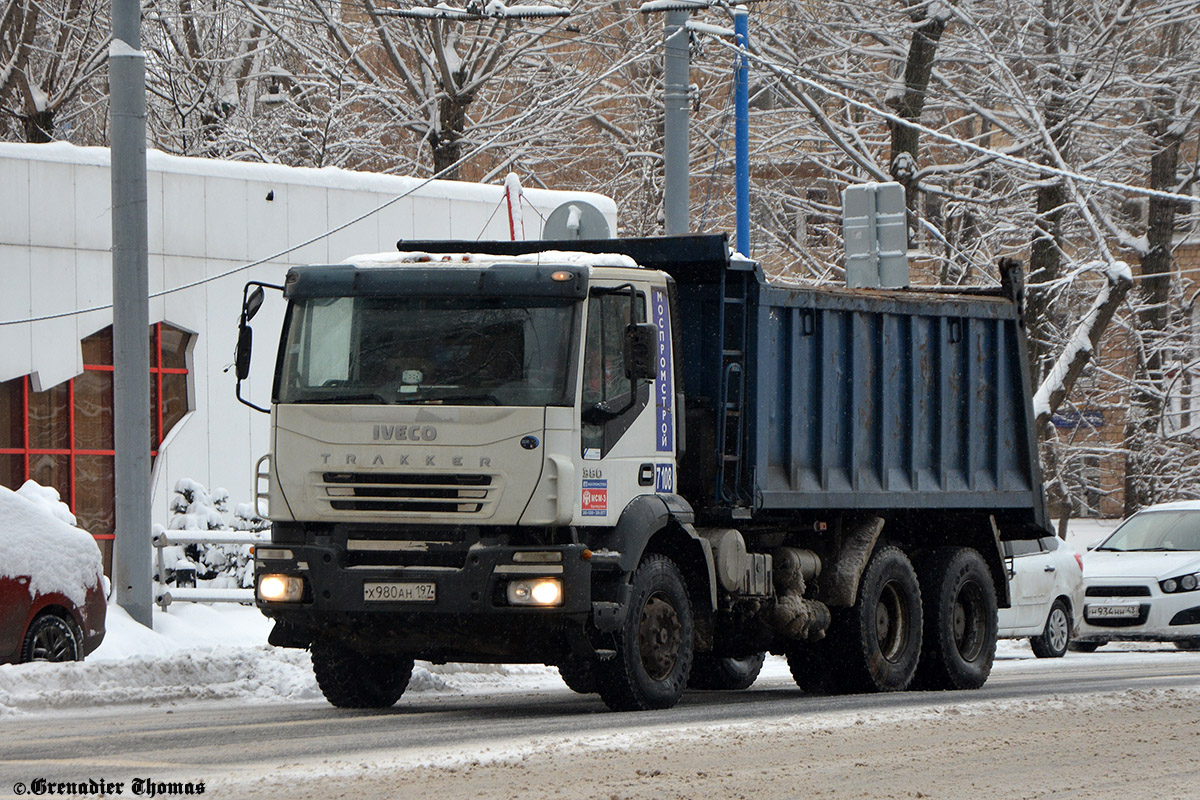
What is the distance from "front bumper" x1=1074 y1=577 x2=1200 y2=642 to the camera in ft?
66.5

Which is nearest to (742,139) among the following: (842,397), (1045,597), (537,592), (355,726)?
(1045,597)

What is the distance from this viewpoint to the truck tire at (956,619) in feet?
48.3

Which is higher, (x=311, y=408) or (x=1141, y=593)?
(x=311, y=408)

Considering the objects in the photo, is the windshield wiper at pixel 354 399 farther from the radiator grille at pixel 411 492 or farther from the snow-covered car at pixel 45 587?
the snow-covered car at pixel 45 587

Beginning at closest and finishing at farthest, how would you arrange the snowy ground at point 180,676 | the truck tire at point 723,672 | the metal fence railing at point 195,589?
the snowy ground at point 180,676, the truck tire at point 723,672, the metal fence railing at point 195,589

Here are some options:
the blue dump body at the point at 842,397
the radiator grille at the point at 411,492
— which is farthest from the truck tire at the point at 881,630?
the radiator grille at the point at 411,492

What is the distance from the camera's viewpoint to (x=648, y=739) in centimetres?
978

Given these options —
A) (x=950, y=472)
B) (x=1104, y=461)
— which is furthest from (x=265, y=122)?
(x=950, y=472)

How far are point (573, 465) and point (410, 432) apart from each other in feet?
3.00

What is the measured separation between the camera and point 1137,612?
67.4ft

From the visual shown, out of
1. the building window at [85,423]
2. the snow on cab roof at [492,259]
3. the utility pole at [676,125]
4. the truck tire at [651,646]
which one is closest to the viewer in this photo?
the truck tire at [651,646]

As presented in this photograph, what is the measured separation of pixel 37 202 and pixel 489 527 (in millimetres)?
9617

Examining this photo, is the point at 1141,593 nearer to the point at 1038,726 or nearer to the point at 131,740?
the point at 1038,726

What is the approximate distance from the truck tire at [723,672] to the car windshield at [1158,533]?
767 centimetres
